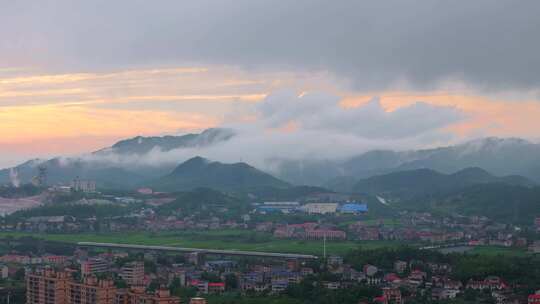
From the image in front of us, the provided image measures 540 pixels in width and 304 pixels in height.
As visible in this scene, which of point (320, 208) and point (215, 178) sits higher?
point (215, 178)

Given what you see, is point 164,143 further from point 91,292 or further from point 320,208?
point 91,292

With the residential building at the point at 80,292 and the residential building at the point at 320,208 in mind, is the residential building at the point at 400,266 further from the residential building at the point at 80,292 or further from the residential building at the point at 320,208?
the residential building at the point at 320,208

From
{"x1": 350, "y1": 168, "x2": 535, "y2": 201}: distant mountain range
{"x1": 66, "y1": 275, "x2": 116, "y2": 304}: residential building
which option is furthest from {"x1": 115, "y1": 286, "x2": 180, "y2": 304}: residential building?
{"x1": 350, "y1": 168, "x2": 535, "y2": 201}: distant mountain range

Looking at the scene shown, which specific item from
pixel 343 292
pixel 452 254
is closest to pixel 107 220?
pixel 452 254

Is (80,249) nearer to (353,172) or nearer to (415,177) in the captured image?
(415,177)

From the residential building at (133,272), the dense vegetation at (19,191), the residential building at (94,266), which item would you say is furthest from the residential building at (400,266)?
the dense vegetation at (19,191)

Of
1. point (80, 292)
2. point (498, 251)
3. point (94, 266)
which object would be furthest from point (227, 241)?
point (80, 292)
